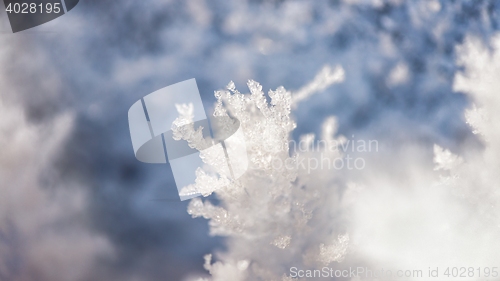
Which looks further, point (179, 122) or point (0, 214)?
point (0, 214)

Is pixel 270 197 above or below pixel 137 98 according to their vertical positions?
below

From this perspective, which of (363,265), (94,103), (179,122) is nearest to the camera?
(179,122)

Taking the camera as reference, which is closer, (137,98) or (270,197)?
(137,98)

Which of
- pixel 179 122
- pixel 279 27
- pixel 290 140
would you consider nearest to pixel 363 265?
pixel 290 140

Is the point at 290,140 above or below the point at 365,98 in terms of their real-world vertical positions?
below

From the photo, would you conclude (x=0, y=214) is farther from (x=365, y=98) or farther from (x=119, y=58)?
(x=365, y=98)

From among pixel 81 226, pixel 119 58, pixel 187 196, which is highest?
pixel 119 58

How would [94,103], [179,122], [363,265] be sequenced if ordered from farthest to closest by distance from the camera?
[363,265]
[94,103]
[179,122]

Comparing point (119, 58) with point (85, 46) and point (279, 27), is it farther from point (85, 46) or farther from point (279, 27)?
point (279, 27)
